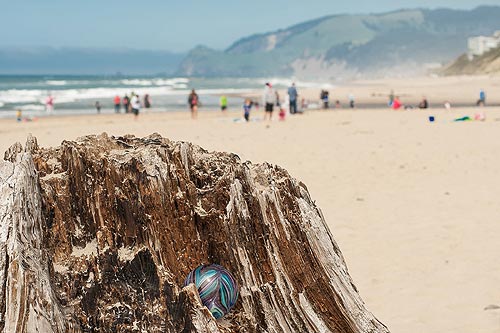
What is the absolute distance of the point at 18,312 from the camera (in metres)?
3.16

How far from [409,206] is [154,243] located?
7.45 meters

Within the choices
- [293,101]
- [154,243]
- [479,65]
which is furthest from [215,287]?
[479,65]

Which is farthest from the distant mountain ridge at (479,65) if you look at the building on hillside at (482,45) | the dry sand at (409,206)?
the dry sand at (409,206)

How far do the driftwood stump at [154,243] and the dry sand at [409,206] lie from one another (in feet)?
7.11

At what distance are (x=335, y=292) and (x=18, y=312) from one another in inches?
79.5

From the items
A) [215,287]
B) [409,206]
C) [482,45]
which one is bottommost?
[409,206]

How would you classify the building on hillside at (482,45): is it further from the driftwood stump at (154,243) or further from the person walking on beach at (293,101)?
the driftwood stump at (154,243)

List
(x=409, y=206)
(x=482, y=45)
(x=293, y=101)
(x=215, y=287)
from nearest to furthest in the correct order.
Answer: (x=215, y=287), (x=409, y=206), (x=293, y=101), (x=482, y=45)

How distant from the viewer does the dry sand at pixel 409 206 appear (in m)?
6.35

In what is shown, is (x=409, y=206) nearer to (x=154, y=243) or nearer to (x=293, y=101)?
(x=154, y=243)

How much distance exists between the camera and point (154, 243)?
12.2 ft

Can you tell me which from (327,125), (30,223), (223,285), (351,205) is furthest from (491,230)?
(327,125)

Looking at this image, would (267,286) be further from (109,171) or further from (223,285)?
(109,171)

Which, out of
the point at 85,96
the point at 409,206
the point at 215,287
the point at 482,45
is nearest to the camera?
the point at 215,287
